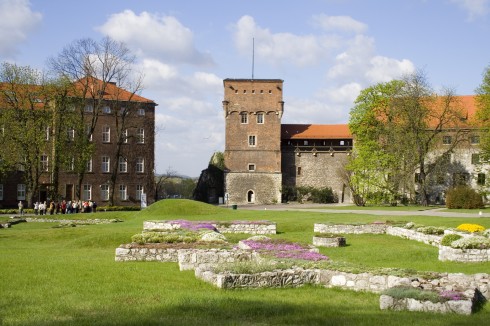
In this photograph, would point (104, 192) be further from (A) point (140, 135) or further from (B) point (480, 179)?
Answer: (B) point (480, 179)

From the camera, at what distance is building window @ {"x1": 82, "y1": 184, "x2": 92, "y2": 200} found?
64.8 meters

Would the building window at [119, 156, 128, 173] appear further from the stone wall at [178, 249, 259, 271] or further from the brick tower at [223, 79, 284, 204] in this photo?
the stone wall at [178, 249, 259, 271]

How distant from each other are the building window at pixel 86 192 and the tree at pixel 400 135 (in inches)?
1090

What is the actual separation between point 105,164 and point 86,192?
3.69 m

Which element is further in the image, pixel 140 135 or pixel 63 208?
pixel 140 135

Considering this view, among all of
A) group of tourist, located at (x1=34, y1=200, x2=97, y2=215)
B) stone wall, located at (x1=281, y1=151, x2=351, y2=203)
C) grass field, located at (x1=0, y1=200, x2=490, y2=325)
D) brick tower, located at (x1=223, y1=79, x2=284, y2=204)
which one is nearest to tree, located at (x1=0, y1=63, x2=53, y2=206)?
group of tourist, located at (x1=34, y1=200, x2=97, y2=215)

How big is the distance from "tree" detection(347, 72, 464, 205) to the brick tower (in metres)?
10.4

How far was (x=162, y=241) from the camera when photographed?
1978cm

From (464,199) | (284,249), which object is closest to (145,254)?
(284,249)

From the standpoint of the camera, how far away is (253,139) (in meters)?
72.4

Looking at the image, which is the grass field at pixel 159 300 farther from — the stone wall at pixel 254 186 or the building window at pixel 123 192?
the stone wall at pixel 254 186

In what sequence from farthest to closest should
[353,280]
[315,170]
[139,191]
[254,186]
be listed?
1. [315,170]
2. [254,186]
3. [139,191]
4. [353,280]

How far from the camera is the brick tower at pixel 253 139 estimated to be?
71.6 meters

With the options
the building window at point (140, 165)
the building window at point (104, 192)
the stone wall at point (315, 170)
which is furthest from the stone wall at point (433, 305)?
the stone wall at point (315, 170)
